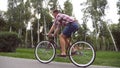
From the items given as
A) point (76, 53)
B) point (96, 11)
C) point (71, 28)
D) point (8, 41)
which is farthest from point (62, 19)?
point (96, 11)

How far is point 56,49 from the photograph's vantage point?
810 centimetres

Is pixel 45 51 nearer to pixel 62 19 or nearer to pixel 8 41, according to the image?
pixel 62 19

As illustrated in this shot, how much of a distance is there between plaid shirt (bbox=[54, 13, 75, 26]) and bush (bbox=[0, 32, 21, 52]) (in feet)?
32.4

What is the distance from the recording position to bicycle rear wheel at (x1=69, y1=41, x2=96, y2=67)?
7363 millimetres

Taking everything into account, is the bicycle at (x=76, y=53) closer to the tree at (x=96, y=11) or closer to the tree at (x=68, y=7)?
the tree at (x=96, y=11)

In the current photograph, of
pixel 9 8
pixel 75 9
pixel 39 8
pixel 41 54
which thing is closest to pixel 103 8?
pixel 75 9

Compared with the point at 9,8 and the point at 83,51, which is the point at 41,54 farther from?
the point at 9,8

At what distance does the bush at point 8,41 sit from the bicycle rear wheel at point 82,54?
1026 cm

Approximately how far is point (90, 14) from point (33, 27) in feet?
73.5

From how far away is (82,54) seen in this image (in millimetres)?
7648

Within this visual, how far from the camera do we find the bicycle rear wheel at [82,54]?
24.2 feet

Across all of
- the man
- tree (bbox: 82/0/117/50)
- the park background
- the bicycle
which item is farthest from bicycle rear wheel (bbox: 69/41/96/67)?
tree (bbox: 82/0/117/50)

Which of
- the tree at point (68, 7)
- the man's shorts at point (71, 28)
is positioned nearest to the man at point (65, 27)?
the man's shorts at point (71, 28)

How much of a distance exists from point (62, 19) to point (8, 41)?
10212 millimetres
